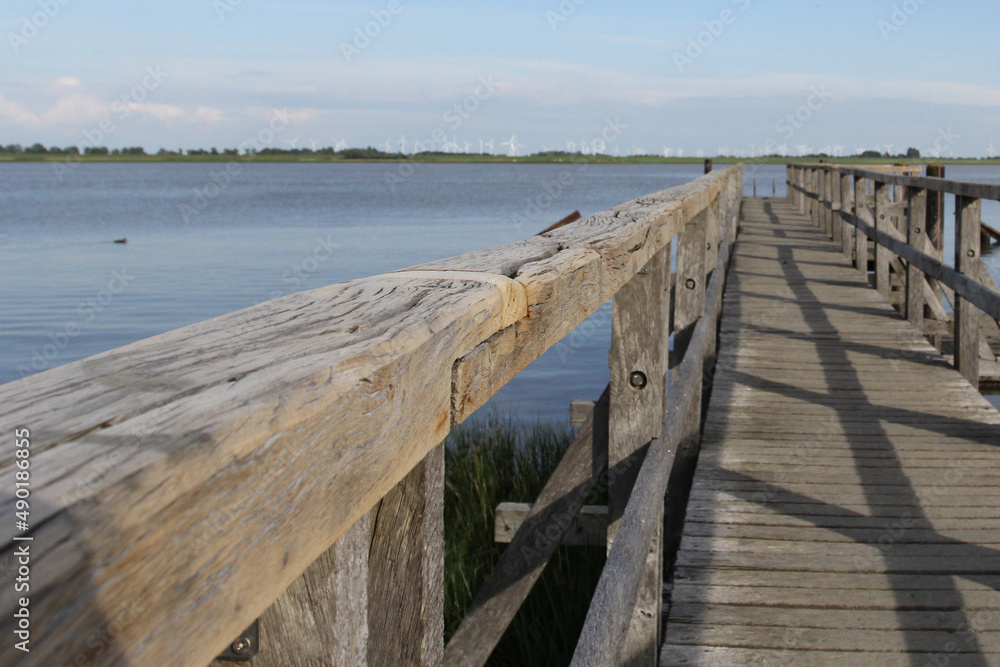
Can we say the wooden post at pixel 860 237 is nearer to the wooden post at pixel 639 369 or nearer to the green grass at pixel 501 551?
the green grass at pixel 501 551

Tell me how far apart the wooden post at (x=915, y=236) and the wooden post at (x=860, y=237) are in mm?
2892

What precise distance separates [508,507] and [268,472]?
394 cm

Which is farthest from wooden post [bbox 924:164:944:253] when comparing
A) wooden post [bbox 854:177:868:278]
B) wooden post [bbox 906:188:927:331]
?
wooden post [bbox 854:177:868:278]

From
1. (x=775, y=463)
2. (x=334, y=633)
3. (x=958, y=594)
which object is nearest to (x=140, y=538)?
(x=334, y=633)

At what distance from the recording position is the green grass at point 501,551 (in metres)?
4.28

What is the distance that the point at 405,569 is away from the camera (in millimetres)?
1098

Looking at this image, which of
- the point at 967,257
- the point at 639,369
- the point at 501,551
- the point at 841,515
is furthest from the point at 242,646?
the point at 967,257

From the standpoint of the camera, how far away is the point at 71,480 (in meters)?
0.48

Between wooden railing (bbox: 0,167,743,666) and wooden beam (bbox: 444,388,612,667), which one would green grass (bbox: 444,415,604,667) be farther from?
wooden railing (bbox: 0,167,743,666)

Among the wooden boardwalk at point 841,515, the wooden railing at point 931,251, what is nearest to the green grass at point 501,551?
the wooden boardwalk at point 841,515

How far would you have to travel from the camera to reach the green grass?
4.28 meters

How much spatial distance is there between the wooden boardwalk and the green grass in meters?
0.99

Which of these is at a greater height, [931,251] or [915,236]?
[915,236]

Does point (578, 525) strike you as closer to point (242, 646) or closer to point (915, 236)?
point (242, 646)
